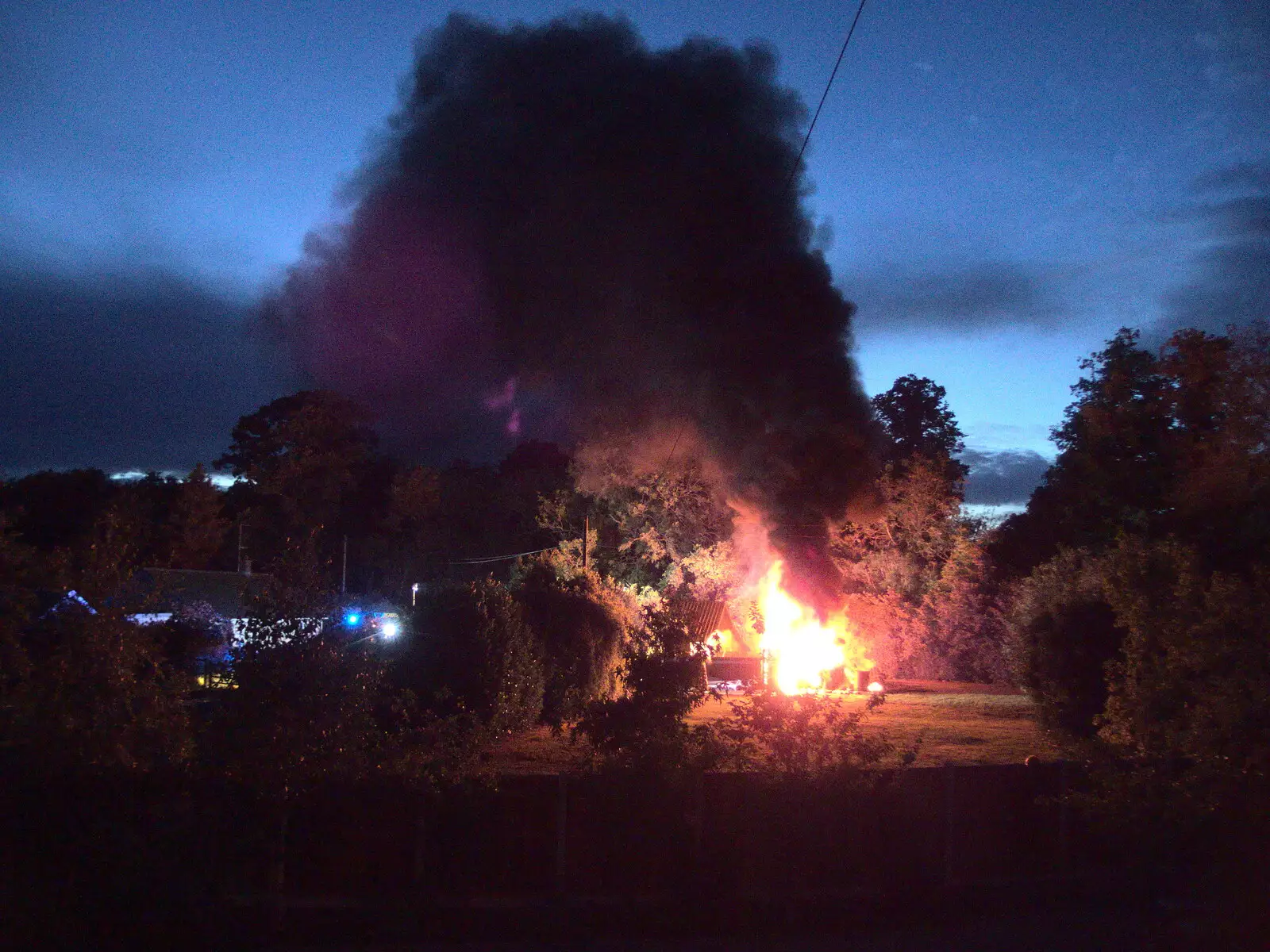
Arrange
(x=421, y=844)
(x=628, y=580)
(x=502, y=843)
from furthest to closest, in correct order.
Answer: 1. (x=628, y=580)
2. (x=502, y=843)
3. (x=421, y=844)

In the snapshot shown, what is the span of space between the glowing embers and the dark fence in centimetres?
1501

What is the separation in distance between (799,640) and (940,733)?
24.7 feet

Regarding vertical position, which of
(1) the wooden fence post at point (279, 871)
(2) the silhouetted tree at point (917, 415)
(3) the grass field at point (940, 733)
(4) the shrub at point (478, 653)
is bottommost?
(3) the grass field at point (940, 733)

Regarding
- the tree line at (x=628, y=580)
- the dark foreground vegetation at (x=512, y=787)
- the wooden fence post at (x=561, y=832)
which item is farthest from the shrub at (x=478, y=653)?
the wooden fence post at (x=561, y=832)

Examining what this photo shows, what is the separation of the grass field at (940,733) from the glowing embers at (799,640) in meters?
1.27

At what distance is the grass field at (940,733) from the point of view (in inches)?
591

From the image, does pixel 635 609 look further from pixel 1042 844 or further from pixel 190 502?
pixel 190 502

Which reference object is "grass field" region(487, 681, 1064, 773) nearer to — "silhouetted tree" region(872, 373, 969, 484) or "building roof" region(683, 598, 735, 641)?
"building roof" region(683, 598, 735, 641)

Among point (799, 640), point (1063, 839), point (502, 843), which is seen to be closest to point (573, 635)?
point (799, 640)

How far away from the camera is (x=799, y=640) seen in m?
26.2

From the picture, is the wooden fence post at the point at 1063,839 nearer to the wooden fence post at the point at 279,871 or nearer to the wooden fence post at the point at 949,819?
A: the wooden fence post at the point at 949,819

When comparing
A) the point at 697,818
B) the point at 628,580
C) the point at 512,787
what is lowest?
the point at 697,818

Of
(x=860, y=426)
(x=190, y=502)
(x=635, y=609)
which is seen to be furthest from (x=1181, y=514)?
(x=190, y=502)

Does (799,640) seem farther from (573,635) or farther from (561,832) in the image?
(561,832)
